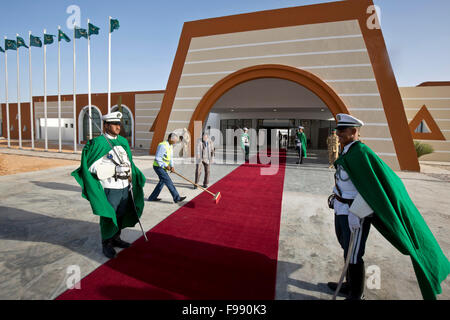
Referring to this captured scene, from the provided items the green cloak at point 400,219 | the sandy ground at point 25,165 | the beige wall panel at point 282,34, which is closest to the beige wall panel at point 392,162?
the beige wall panel at point 282,34

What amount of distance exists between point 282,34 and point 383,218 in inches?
514

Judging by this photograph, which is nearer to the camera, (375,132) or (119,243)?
(119,243)

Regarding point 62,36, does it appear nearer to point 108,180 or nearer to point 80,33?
point 80,33

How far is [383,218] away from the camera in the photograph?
2.08 m

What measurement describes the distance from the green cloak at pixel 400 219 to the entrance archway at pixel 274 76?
10386 millimetres

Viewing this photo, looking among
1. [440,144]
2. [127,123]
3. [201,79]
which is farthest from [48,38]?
[440,144]

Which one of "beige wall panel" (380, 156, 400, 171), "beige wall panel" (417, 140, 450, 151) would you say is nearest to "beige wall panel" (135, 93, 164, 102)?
"beige wall panel" (380, 156, 400, 171)

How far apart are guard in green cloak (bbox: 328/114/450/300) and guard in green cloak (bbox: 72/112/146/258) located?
281cm

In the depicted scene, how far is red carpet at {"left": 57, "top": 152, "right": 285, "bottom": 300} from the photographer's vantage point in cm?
248

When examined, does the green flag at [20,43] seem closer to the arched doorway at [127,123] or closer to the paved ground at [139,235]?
the arched doorway at [127,123]
